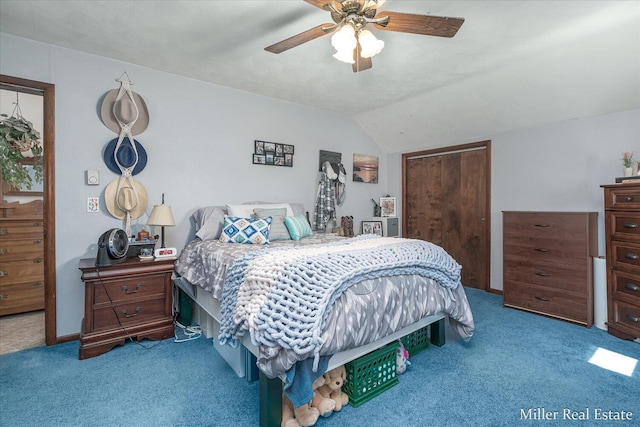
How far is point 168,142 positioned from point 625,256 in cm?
426

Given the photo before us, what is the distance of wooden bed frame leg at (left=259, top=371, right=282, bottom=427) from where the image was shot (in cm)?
143

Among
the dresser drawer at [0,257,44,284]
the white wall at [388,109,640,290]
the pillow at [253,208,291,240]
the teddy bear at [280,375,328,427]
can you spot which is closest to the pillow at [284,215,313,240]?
the pillow at [253,208,291,240]

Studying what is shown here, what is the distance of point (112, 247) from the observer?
7.68ft

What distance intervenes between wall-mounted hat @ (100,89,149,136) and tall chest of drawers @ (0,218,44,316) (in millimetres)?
1520

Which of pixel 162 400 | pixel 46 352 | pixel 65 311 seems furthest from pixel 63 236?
pixel 162 400

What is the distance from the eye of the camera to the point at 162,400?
5.62 ft

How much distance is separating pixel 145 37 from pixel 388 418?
10.2 ft

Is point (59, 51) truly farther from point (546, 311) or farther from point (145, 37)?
point (546, 311)

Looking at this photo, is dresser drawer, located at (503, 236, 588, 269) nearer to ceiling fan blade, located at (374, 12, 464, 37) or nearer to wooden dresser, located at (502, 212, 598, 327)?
wooden dresser, located at (502, 212, 598, 327)

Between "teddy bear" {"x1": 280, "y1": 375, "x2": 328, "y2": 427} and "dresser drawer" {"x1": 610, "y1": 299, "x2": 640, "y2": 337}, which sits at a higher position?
"dresser drawer" {"x1": 610, "y1": 299, "x2": 640, "y2": 337}

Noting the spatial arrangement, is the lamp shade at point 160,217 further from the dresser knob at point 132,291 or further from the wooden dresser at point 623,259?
the wooden dresser at point 623,259

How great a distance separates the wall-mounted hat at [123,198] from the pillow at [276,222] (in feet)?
3.60

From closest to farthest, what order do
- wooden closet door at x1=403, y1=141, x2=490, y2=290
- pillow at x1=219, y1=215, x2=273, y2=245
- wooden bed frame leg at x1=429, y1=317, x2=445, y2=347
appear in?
1. wooden bed frame leg at x1=429, y1=317, x2=445, y2=347
2. pillow at x1=219, y1=215, x2=273, y2=245
3. wooden closet door at x1=403, y1=141, x2=490, y2=290

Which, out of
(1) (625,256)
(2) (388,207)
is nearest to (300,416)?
(1) (625,256)
